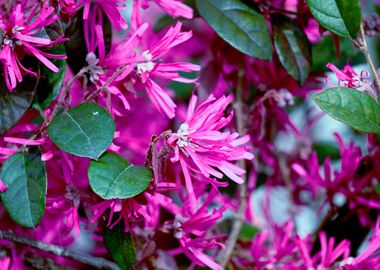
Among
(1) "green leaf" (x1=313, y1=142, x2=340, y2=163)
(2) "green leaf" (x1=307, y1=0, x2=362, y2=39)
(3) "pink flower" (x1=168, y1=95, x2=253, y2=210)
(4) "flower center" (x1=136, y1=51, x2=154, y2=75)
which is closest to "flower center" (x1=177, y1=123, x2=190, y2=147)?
(3) "pink flower" (x1=168, y1=95, x2=253, y2=210)

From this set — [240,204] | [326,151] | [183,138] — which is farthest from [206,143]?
[326,151]

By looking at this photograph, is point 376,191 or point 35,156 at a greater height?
point 35,156

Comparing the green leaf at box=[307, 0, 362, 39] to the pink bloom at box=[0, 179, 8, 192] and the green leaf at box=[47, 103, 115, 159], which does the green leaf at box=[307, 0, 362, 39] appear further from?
the pink bloom at box=[0, 179, 8, 192]

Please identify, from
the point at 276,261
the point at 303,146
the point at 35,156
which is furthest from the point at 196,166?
the point at 303,146

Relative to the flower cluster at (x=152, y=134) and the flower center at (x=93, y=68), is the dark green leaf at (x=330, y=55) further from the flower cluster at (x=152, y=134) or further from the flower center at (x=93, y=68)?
the flower center at (x=93, y=68)

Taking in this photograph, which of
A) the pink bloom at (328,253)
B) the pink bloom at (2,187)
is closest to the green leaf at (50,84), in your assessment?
the pink bloom at (2,187)

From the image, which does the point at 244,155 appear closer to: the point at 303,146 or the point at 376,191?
the point at 376,191
